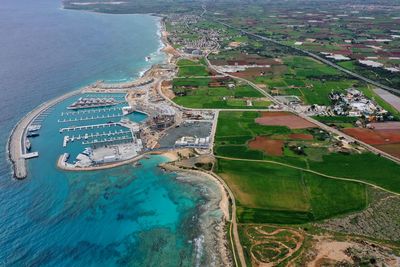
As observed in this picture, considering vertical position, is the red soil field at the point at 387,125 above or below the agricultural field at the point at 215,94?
above

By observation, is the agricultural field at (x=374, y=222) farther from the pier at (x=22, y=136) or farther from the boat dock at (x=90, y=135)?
the pier at (x=22, y=136)

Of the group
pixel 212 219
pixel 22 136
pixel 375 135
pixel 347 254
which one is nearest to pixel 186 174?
pixel 212 219

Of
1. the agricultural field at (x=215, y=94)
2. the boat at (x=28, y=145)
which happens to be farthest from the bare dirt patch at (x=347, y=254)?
the boat at (x=28, y=145)

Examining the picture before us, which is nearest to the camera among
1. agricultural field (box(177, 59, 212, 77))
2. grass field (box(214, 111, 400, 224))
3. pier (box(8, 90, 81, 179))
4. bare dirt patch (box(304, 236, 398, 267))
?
bare dirt patch (box(304, 236, 398, 267))

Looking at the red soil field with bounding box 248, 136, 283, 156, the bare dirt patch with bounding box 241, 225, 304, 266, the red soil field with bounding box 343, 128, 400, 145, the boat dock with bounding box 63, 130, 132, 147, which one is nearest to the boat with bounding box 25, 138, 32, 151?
the boat dock with bounding box 63, 130, 132, 147

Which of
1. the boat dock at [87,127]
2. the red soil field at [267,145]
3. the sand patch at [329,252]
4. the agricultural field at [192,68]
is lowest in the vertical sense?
the boat dock at [87,127]

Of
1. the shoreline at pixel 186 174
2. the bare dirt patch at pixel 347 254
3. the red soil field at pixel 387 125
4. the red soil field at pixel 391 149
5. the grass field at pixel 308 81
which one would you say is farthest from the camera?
the grass field at pixel 308 81

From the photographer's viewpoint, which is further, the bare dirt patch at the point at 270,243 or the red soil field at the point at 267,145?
the red soil field at the point at 267,145

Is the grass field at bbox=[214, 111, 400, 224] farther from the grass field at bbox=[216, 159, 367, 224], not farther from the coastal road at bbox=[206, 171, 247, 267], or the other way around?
the coastal road at bbox=[206, 171, 247, 267]
